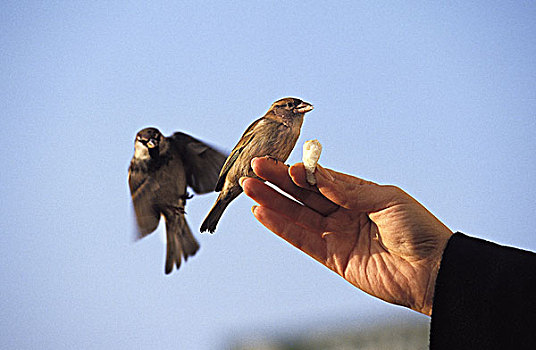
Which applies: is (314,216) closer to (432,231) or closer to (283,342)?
(432,231)

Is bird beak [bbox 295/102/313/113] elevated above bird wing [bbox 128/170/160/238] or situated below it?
above

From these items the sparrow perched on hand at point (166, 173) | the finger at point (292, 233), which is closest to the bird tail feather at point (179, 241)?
the sparrow perched on hand at point (166, 173)

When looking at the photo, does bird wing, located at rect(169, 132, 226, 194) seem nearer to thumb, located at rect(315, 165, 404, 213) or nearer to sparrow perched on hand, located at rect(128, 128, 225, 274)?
sparrow perched on hand, located at rect(128, 128, 225, 274)

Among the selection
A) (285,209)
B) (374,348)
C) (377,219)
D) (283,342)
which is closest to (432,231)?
(377,219)

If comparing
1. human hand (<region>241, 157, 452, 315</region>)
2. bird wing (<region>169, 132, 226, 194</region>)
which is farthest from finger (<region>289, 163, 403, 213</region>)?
bird wing (<region>169, 132, 226, 194</region>)

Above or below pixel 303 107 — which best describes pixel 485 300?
below

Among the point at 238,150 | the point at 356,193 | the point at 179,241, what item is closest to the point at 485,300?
the point at 356,193

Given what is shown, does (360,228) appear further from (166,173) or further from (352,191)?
(166,173)
